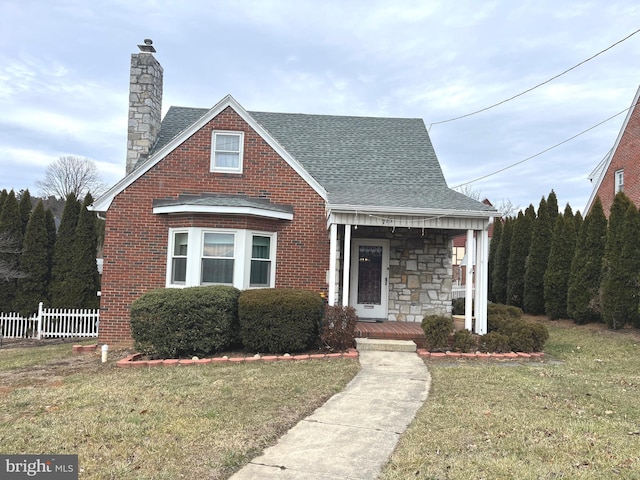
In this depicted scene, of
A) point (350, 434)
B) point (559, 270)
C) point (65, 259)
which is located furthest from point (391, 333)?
point (65, 259)

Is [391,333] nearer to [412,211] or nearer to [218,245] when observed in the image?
[412,211]

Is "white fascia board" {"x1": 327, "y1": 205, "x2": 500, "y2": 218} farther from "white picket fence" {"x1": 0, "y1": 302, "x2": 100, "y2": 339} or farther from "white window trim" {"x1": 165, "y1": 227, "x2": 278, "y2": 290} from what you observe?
"white picket fence" {"x1": 0, "y1": 302, "x2": 100, "y2": 339}

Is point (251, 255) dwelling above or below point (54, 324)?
above

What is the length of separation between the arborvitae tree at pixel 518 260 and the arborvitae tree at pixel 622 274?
5.32m

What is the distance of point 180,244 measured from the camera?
10.2 meters

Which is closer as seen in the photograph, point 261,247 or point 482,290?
point 482,290

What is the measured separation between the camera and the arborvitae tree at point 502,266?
1858cm

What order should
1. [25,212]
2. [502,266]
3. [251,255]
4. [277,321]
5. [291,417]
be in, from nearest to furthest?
[291,417]
[277,321]
[251,255]
[25,212]
[502,266]

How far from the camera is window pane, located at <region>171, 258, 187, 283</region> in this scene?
10016 millimetres

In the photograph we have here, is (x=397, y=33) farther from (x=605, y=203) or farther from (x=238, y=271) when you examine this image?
(x=605, y=203)

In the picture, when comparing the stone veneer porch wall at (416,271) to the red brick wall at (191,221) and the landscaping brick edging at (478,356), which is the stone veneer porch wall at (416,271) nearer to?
the red brick wall at (191,221)

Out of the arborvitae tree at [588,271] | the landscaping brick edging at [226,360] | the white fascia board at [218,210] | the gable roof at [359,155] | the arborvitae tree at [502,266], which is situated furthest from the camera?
the arborvitae tree at [502,266]

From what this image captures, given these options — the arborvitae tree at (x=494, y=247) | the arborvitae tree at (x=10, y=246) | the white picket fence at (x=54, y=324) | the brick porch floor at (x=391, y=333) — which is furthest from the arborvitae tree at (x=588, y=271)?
the arborvitae tree at (x=10, y=246)

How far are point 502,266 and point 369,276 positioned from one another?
9.78 m
